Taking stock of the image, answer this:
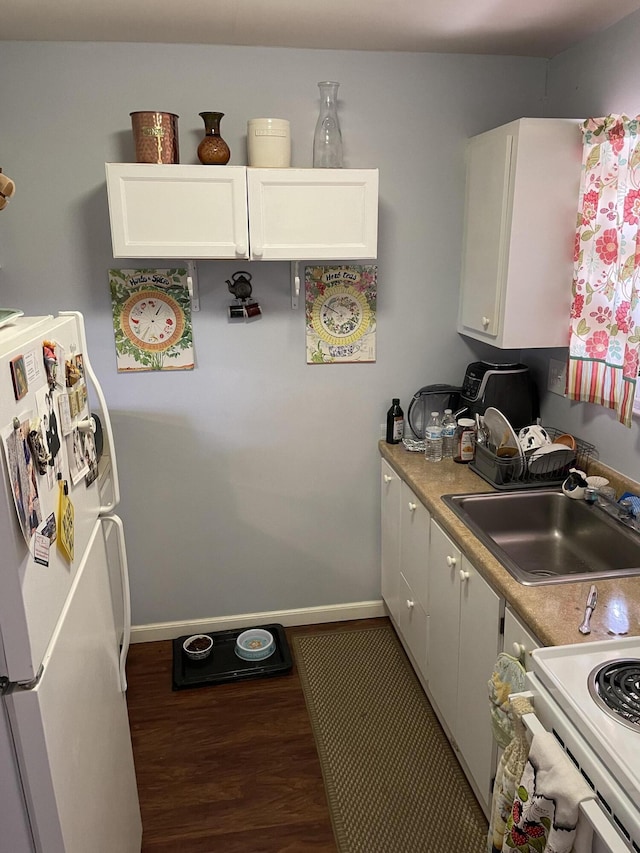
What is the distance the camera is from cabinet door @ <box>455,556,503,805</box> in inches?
72.1

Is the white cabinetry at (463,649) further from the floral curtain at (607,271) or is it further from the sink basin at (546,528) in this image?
the floral curtain at (607,271)

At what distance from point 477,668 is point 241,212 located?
172 cm

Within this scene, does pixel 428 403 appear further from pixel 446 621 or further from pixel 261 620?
pixel 261 620

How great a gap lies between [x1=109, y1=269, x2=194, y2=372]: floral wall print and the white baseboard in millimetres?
1207

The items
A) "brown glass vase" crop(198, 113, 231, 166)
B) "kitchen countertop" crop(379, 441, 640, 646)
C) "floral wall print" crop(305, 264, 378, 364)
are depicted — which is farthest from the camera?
"floral wall print" crop(305, 264, 378, 364)

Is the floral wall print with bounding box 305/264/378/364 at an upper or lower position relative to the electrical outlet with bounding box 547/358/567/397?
upper

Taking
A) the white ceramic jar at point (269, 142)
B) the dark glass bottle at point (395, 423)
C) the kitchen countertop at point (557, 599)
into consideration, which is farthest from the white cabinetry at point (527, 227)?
the white ceramic jar at point (269, 142)

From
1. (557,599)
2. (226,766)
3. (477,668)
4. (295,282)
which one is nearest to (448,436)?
(295,282)

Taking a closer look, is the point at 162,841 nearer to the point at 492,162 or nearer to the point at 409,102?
the point at 492,162

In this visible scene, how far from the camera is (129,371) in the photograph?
106 inches

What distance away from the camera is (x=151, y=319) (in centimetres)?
→ 265

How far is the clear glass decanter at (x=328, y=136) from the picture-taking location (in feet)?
8.04

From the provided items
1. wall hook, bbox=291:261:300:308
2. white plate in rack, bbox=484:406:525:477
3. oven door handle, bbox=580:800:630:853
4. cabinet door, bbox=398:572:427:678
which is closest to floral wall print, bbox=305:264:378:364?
wall hook, bbox=291:261:300:308

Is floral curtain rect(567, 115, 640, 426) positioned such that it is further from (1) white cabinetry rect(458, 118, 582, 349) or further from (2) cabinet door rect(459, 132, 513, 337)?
(2) cabinet door rect(459, 132, 513, 337)
